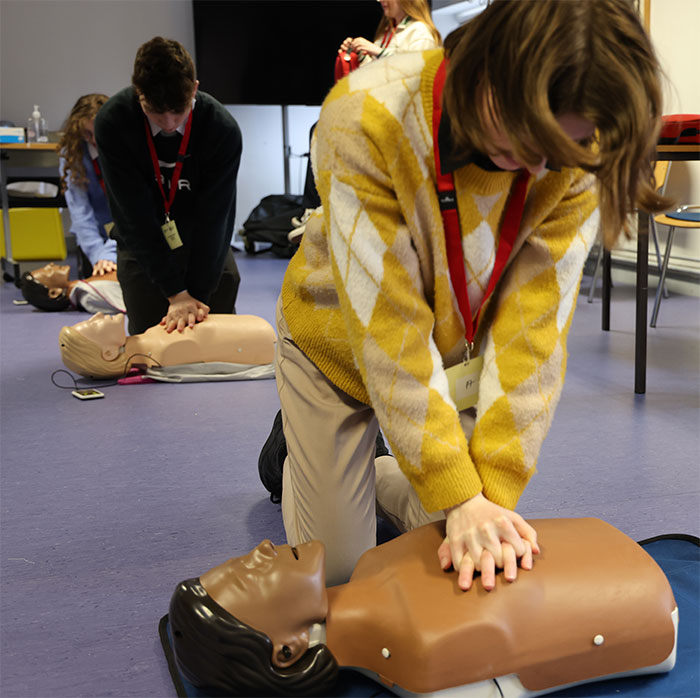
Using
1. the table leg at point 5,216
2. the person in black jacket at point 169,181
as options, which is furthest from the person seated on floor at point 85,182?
the person in black jacket at point 169,181

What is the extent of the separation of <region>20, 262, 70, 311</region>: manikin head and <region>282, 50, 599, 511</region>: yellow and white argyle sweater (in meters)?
3.36

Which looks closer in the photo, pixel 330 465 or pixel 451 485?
pixel 451 485

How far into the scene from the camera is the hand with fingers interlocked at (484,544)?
3.34 feet

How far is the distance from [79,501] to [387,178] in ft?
3.70

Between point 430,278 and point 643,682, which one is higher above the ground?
point 430,278

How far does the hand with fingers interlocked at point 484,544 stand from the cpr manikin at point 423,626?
0.06ft

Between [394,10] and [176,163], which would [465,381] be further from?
[394,10]

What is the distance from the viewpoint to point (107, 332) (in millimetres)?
2736

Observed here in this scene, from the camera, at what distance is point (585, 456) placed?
2014 millimetres

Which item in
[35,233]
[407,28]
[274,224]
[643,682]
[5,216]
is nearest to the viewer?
[643,682]

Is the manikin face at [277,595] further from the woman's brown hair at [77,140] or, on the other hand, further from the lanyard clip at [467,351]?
the woman's brown hair at [77,140]

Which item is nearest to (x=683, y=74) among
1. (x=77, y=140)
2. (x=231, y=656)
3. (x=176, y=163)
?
(x=176, y=163)

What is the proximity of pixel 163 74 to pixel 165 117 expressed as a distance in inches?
6.2

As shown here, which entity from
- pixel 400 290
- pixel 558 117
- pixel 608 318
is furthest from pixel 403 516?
pixel 608 318
